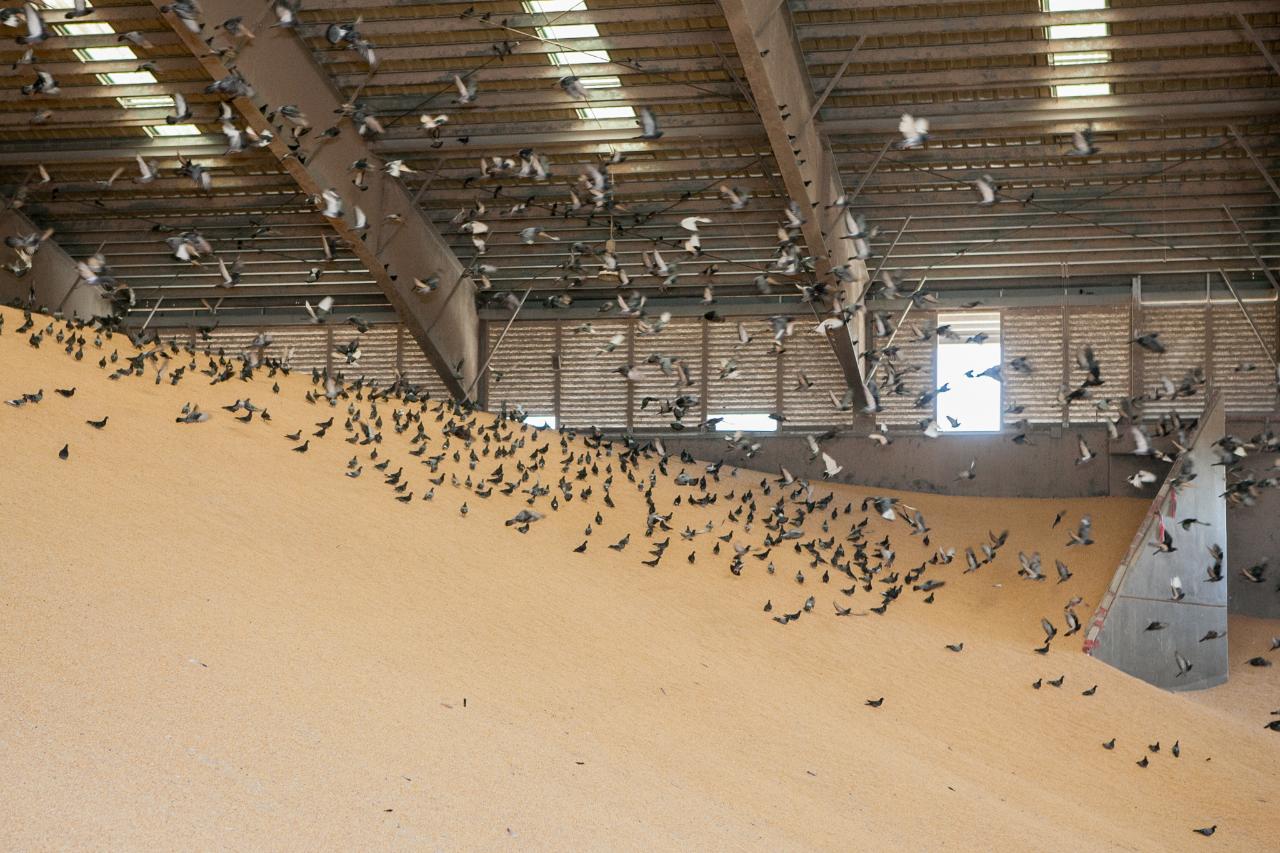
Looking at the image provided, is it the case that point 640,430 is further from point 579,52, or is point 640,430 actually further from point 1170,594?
point 1170,594

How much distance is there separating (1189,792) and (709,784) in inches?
219

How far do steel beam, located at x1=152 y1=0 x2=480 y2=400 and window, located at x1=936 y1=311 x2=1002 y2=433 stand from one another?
8.42m

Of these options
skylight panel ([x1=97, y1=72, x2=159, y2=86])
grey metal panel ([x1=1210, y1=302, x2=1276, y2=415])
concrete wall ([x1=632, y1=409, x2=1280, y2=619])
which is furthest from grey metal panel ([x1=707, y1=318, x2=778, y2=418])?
skylight panel ([x1=97, y1=72, x2=159, y2=86])

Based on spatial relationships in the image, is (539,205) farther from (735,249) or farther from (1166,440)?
(1166,440)

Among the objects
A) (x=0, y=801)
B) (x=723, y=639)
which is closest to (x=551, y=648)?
(x=723, y=639)

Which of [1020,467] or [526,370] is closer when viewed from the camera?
[1020,467]

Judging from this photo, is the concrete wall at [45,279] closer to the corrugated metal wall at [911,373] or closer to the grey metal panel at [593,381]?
the grey metal panel at [593,381]

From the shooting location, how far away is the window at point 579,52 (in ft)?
60.4

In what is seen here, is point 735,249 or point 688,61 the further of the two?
point 735,249

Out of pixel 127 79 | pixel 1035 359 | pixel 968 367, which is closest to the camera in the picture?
pixel 127 79

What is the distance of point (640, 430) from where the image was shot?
2570cm

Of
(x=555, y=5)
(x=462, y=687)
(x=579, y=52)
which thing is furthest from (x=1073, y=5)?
(x=462, y=687)

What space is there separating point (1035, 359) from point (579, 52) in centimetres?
1017

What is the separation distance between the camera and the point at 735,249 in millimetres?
24016
